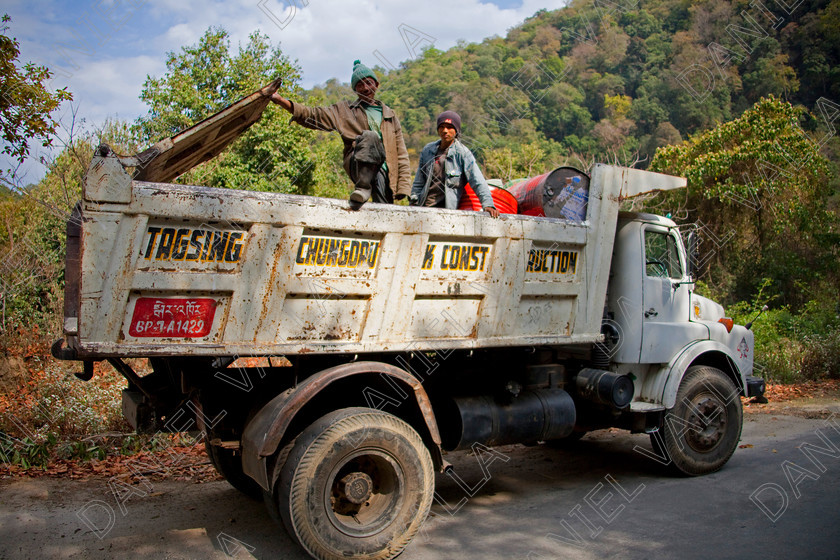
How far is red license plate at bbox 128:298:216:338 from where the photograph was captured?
309cm

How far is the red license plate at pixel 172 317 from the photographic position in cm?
309

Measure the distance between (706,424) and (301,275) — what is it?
3824 millimetres

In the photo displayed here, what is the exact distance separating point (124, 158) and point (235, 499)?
280cm

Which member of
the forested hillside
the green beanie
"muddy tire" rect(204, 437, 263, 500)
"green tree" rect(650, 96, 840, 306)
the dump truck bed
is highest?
the forested hillside

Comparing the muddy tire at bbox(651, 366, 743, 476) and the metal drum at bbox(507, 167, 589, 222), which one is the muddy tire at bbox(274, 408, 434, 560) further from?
the muddy tire at bbox(651, 366, 743, 476)

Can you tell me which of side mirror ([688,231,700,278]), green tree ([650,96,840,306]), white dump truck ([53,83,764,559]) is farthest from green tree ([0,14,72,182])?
green tree ([650,96,840,306])

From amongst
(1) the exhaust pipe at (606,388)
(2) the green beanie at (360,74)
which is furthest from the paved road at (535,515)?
(2) the green beanie at (360,74)

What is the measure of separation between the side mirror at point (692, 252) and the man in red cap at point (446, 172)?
6.69ft

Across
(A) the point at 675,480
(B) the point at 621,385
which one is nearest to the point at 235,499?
(B) the point at 621,385

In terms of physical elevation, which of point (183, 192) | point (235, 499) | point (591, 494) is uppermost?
point (183, 192)

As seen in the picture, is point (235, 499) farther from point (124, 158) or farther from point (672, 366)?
point (672, 366)

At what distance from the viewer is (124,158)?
10.2 ft

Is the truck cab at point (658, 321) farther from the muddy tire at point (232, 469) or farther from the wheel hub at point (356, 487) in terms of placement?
the muddy tire at point (232, 469)

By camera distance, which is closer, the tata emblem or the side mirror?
the side mirror
